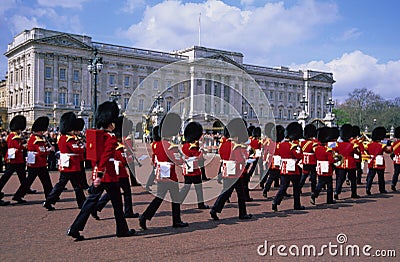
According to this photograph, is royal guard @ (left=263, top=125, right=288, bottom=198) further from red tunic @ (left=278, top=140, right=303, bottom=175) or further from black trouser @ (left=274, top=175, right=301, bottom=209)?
black trouser @ (left=274, top=175, right=301, bottom=209)

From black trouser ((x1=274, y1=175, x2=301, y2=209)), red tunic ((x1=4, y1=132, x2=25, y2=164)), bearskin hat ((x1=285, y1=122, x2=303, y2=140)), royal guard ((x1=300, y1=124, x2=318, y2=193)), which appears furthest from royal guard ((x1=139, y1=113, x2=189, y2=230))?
royal guard ((x1=300, y1=124, x2=318, y2=193))

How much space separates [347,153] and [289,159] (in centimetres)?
247

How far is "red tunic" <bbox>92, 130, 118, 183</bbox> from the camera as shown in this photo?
20.0ft

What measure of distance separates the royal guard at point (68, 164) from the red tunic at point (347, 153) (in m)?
5.90

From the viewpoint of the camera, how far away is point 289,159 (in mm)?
8539

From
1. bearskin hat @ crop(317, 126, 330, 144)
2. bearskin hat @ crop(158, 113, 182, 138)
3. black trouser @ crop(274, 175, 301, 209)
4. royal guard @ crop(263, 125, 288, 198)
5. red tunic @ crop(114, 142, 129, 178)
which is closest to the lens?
red tunic @ crop(114, 142, 129, 178)

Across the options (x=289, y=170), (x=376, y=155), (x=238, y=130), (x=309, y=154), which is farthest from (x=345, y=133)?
(x=238, y=130)

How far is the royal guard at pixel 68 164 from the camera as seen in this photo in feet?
26.1

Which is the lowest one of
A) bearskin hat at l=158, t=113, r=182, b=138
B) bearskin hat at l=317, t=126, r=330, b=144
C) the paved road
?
the paved road

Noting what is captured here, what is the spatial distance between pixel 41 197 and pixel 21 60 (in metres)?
51.6

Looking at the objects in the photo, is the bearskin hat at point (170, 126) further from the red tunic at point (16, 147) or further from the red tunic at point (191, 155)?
the red tunic at point (16, 147)

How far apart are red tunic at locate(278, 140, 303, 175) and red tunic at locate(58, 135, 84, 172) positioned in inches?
155

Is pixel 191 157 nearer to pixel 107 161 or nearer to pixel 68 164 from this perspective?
pixel 107 161

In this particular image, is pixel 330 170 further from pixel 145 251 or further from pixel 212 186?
pixel 145 251
